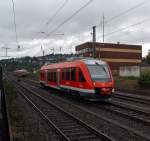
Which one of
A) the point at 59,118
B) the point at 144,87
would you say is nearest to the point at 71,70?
the point at 59,118

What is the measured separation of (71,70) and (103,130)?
1108 centimetres

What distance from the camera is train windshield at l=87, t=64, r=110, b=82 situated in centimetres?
1971

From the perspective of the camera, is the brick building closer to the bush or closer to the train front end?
the bush

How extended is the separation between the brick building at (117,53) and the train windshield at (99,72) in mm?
69673

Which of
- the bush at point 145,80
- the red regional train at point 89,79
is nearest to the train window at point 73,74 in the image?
the red regional train at point 89,79

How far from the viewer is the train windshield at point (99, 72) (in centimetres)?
1971

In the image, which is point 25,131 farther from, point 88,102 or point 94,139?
point 88,102

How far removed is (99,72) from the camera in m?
20.2

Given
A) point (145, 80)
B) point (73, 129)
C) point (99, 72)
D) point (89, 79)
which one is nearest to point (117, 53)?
point (145, 80)

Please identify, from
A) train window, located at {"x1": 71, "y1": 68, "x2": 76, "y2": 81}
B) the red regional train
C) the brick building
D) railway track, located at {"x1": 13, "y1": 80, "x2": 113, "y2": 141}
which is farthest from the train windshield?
the brick building

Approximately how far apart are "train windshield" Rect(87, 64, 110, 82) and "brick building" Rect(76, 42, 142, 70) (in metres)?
69.7

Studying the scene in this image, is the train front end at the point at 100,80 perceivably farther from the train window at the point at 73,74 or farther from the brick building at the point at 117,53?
the brick building at the point at 117,53

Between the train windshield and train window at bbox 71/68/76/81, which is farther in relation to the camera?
train window at bbox 71/68/76/81

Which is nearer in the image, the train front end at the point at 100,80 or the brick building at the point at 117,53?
the train front end at the point at 100,80
